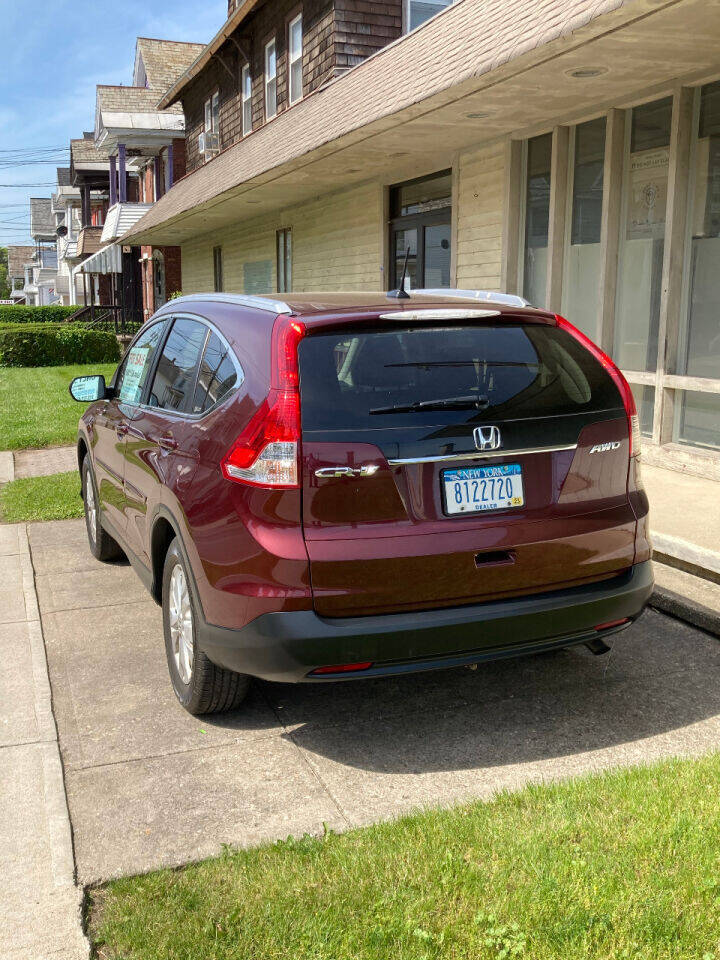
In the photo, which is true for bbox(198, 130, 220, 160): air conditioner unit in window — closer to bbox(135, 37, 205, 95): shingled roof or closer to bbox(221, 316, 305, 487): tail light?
bbox(135, 37, 205, 95): shingled roof

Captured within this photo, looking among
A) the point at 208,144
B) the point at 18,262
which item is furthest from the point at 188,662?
the point at 18,262

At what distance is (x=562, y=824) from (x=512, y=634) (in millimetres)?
735

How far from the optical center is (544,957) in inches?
98.5

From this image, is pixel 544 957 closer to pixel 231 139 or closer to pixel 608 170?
pixel 608 170

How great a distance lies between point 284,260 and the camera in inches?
738

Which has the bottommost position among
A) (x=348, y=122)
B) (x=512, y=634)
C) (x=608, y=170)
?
(x=512, y=634)

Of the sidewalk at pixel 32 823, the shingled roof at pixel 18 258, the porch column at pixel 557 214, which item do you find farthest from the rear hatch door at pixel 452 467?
the shingled roof at pixel 18 258

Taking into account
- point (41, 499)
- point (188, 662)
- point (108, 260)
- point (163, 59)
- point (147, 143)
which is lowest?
point (41, 499)

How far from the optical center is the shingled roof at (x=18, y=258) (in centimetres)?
15712

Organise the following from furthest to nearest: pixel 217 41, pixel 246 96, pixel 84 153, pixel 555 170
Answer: pixel 84 153 < pixel 217 41 < pixel 246 96 < pixel 555 170

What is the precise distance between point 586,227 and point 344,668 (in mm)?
7133

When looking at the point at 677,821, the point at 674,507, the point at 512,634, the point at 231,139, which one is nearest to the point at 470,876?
the point at 677,821

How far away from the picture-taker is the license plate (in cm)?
352

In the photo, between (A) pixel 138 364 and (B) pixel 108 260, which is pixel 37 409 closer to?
(A) pixel 138 364
